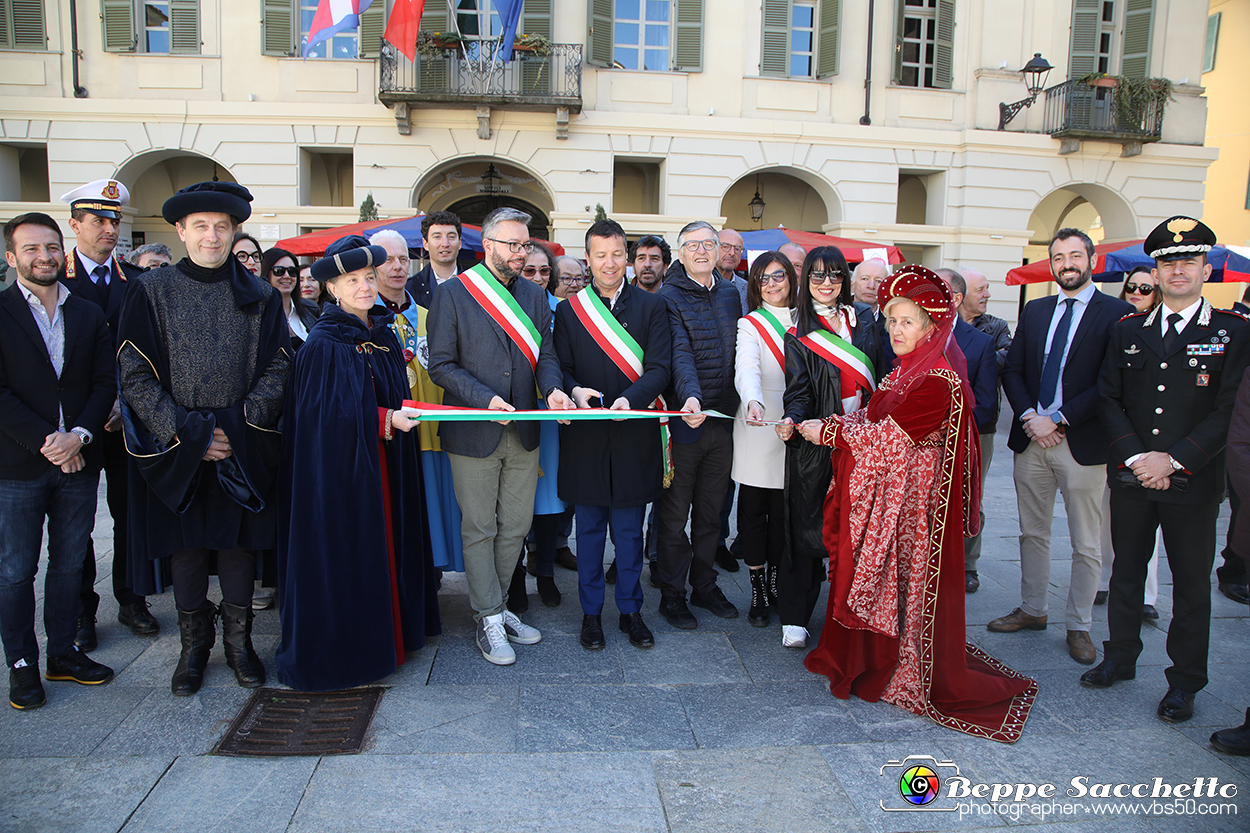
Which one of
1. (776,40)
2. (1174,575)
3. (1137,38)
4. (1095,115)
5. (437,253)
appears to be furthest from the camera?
(1137,38)

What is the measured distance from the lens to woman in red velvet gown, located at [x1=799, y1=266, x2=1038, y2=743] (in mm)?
3152

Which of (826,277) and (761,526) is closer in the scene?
(826,277)

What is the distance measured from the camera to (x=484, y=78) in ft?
40.6

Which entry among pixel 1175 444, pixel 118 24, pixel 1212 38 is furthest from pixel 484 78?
pixel 1212 38

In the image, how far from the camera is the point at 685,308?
4.12 metres

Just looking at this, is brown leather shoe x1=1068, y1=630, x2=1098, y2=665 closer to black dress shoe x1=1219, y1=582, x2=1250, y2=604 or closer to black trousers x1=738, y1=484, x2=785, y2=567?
black trousers x1=738, y1=484, x2=785, y2=567

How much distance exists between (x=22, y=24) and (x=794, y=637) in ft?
49.1

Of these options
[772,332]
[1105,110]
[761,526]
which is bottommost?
[761,526]

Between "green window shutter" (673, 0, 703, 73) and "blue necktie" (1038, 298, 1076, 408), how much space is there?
10212 mm

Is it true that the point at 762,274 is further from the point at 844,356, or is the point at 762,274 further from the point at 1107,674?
the point at 1107,674

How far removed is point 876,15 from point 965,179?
3.20 m

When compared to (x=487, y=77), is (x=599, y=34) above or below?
above

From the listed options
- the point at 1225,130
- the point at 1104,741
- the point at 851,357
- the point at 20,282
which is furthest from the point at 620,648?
the point at 1225,130

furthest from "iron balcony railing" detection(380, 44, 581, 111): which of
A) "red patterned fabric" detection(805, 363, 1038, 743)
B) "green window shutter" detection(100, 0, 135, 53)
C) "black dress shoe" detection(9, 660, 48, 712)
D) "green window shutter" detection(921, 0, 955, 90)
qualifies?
"black dress shoe" detection(9, 660, 48, 712)
